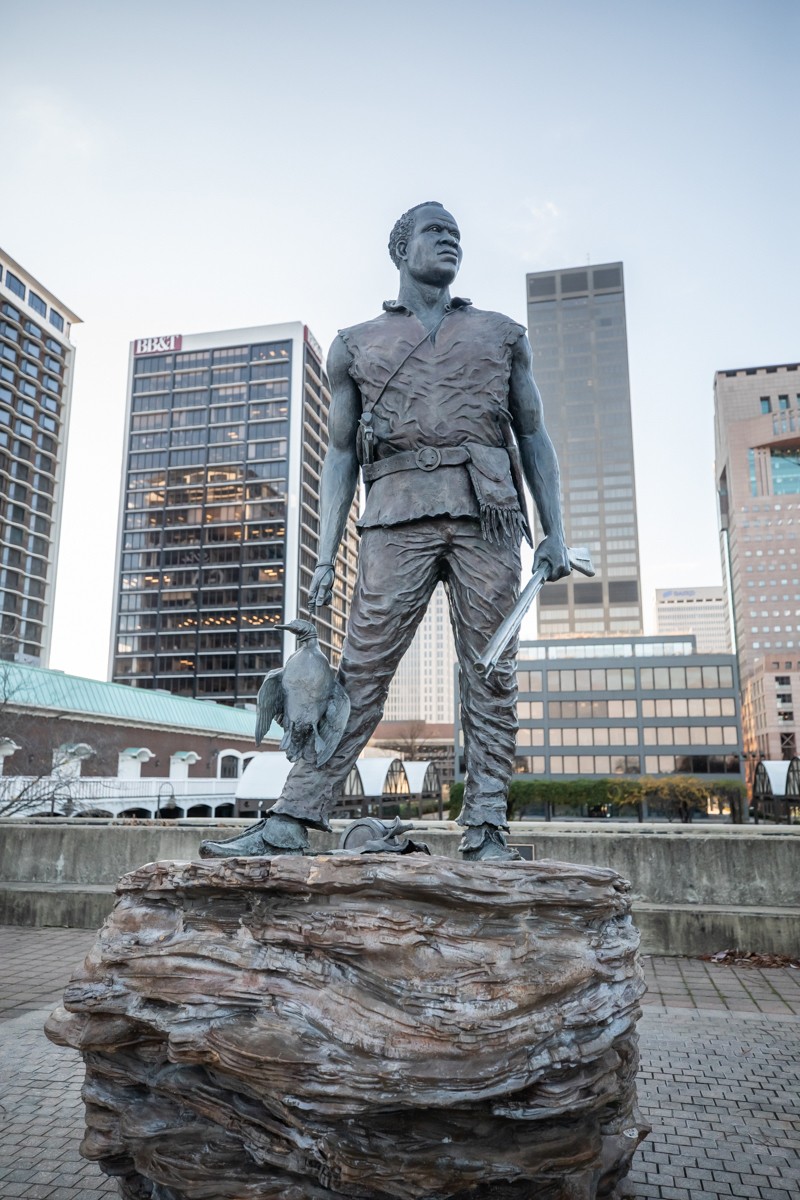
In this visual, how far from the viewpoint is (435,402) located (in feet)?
13.9

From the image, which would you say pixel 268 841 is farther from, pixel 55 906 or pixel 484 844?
pixel 55 906

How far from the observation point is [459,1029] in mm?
2746

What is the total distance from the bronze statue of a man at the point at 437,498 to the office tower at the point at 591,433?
131 metres

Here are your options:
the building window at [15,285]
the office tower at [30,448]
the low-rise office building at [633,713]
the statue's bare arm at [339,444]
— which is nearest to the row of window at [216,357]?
the office tower at [30,448]

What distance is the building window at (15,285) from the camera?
6931 centimetres

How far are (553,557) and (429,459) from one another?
0.82 metres

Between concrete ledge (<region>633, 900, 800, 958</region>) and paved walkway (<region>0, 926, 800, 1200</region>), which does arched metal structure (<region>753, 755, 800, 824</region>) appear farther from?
paved walkway (<region>0, 926, 800, 1200</region>)

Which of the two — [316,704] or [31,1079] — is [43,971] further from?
[316,704]

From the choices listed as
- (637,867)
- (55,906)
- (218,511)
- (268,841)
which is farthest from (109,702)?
(218,511)

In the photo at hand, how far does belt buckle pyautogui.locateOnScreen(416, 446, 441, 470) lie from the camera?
420cm

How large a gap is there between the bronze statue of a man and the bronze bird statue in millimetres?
109

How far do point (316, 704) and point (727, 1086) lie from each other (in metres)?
3.16

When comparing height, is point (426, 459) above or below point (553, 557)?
above

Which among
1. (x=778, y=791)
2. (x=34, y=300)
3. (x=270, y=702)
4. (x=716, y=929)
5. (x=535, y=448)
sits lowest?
(x=778, y=791)
